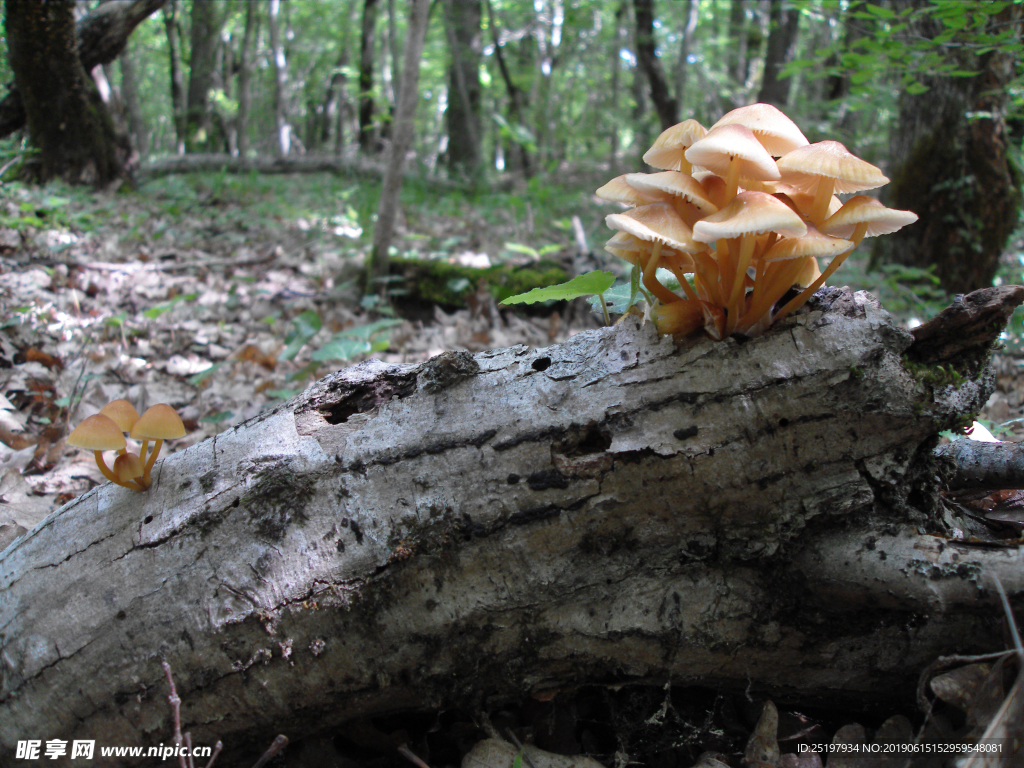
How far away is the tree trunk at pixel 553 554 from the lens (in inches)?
55.1

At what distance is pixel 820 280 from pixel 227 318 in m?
4.14

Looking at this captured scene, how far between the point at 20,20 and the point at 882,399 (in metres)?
8.12

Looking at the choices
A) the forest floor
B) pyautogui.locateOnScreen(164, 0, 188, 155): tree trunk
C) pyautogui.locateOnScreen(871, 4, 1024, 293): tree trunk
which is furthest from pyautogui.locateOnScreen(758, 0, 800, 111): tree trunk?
pyautogui.locateOnScreen(164, 0, 188, 155): tree trunk

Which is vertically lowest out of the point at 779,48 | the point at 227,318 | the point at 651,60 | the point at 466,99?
the point at 227,318

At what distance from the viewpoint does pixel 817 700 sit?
5.02ft

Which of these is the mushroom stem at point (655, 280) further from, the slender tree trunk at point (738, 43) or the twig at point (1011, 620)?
the slender tree trunk at point (738, 43)

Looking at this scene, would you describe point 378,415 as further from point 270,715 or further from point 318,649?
point 270,715

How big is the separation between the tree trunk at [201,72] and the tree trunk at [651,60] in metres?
8.77

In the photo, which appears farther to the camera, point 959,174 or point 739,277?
point 959,174

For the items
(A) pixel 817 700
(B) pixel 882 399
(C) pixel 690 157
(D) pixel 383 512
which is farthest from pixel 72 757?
(B) pixel 882 399

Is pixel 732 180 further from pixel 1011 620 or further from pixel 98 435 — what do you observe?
pixel 98 435

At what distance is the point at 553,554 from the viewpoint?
1469 mm

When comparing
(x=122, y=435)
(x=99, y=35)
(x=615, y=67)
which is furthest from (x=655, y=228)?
(x=615, y=67)

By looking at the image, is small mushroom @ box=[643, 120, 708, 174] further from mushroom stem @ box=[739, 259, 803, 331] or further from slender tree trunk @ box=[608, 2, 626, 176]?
slender tree trunk @ box=[608, 2, 626, 176]
